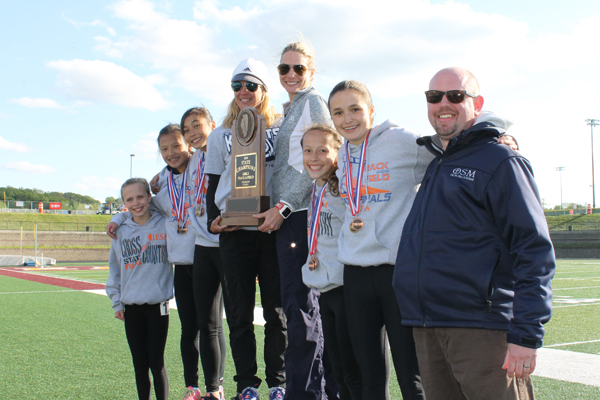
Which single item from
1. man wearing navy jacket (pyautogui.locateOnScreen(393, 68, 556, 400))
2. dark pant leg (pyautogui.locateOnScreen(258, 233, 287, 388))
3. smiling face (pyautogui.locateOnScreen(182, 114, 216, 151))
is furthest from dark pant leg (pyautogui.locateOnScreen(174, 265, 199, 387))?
man wearing navy jacket (pyautogui.locateOnScreen(393, 68, 556, 400))

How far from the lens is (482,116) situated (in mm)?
1916

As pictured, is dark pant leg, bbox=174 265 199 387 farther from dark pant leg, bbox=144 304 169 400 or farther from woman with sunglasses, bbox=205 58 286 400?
woman with sunglasses, bbox=205 58 286 400

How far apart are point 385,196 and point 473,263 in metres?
0.61

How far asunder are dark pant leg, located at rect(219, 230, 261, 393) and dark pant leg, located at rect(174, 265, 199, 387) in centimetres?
48

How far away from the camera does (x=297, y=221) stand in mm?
2807

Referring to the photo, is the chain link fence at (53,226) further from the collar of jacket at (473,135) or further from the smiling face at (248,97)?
the collar of jacket at (473,135)

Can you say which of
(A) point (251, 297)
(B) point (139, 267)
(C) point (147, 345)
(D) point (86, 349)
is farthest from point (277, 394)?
(D) point (86, 349)

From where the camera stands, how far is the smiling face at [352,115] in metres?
2.44

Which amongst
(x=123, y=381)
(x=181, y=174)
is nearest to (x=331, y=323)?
(x=181, y=174)

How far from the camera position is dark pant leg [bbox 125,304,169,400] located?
3189 mm

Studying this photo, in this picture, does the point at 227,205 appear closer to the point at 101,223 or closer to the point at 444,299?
the point at 444,299

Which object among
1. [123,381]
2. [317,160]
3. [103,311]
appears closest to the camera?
[317,160]

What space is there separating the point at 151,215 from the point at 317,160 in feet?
5.48

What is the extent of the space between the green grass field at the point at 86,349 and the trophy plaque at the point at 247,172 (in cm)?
144
